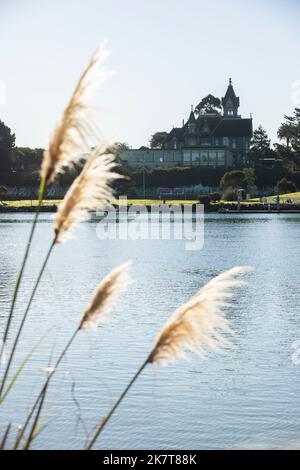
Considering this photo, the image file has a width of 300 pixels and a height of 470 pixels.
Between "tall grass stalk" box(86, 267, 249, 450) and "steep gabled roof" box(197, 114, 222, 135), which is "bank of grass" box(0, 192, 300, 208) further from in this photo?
"tall grass stalk" box(86, 267, 249, 450)

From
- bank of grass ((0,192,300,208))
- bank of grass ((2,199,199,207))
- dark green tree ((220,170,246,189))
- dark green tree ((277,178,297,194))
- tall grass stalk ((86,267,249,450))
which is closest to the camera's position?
tall grass stalk ((86,267,249,450))

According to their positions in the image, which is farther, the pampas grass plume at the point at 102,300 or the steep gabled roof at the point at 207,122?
the steep gabled roof at the point at 207,122

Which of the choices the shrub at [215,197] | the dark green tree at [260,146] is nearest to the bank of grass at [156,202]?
the shrub at [215,197]

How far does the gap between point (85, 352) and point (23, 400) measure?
4.50m

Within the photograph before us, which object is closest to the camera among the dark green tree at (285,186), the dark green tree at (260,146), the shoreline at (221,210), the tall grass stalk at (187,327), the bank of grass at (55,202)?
the tall grass stalk at (187,327)

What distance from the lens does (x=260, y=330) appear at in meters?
20.8

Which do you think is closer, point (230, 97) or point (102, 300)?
point (102, 300)

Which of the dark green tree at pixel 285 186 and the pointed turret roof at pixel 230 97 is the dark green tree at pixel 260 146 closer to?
the pointed turret roof at pixel 230 97

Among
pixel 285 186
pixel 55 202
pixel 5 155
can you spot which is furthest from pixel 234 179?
pixel 5 155

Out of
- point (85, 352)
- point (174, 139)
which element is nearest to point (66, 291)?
point (85, 352)

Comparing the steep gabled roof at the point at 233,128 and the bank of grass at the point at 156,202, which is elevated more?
the steep gabled roof at the point at 233,128

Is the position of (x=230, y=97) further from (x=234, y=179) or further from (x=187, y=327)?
(x=187, y=327)

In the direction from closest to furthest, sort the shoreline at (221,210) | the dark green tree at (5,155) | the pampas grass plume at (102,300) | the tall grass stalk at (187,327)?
the tall grass stalk at (187,327)
the pampas grass plume at (102,300)
the shoreline at (221,210)
the dark green tree at (5,155)

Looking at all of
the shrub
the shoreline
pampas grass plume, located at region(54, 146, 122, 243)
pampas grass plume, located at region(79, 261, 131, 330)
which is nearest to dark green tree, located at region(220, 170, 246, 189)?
the shrub
